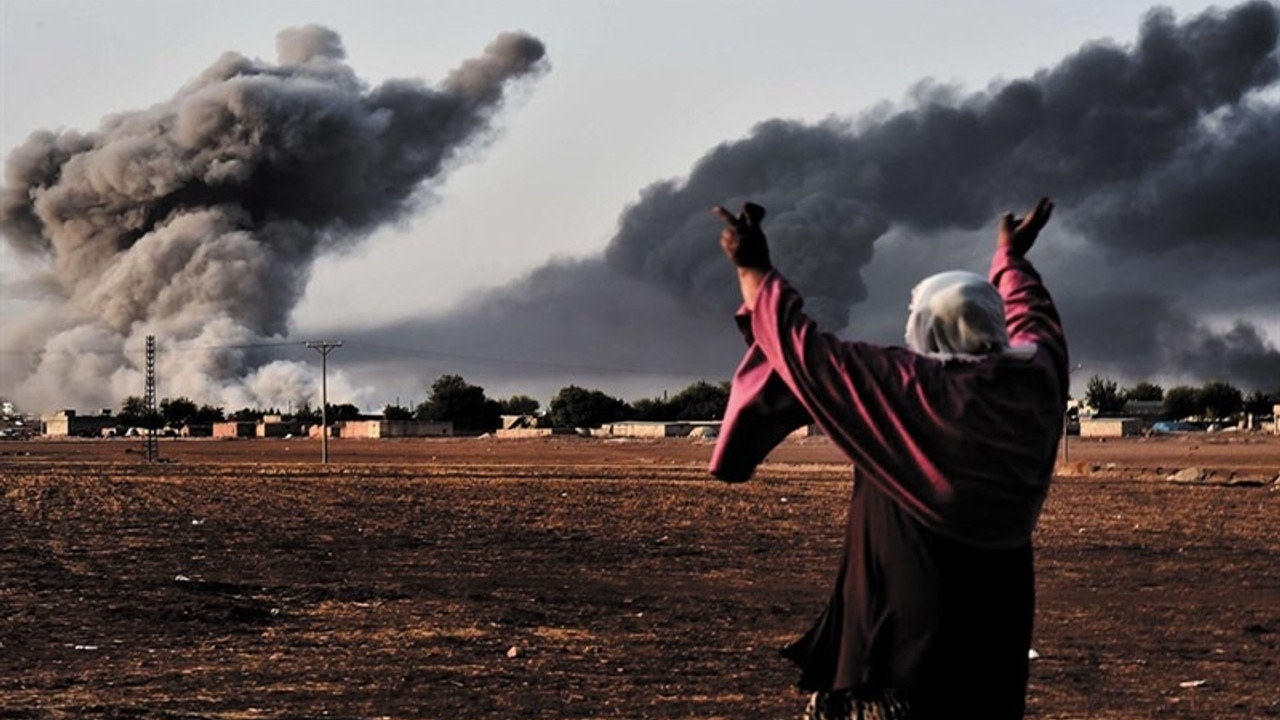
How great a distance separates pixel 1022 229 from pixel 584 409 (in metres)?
155

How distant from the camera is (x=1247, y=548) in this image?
2281 cm

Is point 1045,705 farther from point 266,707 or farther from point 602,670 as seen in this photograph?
point 266,707

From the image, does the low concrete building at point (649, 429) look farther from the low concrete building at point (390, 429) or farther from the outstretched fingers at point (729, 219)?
the outstretched fingers at point (729, 219)

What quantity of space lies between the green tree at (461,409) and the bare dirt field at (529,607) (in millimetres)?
127187

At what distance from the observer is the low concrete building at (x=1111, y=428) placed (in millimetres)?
113688

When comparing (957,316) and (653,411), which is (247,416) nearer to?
(653,411)

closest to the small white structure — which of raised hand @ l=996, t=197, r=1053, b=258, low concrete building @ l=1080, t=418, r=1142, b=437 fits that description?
low concrete building @ l=1080, t=418, r=1142, b=437

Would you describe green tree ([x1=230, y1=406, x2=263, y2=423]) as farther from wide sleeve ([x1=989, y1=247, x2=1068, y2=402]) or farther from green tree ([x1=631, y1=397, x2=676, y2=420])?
wide sleeve ([x1=989, y1=247, x2=1068, y2=402])

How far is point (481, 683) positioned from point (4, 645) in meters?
3.98

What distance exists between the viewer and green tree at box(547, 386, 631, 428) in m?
158

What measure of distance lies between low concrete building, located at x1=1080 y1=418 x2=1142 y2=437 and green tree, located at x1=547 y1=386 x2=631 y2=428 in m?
51.4

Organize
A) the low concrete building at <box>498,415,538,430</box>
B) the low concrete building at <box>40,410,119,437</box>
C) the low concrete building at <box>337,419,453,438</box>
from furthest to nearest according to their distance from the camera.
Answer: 1. the low concrete building at <box>40,410,119,437</box>
2. the low concrete building at <box>498,415,538,430</box>
3. the low concrete building at <box>337,419,453,438</box>

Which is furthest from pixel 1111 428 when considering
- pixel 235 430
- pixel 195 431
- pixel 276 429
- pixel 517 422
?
pixel 195 431

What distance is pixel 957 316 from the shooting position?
3457mm
